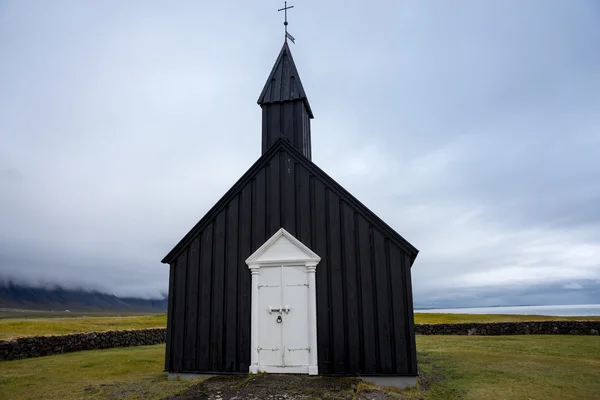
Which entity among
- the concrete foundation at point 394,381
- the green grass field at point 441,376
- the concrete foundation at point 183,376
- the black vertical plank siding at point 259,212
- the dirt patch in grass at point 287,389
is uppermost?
the black vertical plank siding at point 259,212

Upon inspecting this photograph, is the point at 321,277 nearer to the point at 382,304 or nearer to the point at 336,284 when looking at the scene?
the point at 336,284

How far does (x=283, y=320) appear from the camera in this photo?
35.7 feet

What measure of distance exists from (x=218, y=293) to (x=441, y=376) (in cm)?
716

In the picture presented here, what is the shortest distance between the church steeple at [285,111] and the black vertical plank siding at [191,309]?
415 centimetres

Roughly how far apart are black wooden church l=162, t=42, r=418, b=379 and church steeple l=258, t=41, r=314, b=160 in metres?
2.05

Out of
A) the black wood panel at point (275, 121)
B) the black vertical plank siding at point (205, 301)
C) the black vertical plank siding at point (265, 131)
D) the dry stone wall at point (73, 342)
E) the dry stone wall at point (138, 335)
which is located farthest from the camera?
the dry stone wall at point (138, 335)

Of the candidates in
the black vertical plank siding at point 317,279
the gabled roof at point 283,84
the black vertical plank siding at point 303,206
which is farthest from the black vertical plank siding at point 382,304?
the gabled roof at point 283,84

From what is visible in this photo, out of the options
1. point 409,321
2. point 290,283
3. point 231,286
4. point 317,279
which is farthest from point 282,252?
point 409,321

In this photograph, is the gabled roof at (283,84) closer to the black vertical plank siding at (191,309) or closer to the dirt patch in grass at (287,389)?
the black vertical plank siding at (191,309)

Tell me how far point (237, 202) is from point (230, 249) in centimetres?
139

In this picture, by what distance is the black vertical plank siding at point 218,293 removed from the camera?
36.4ft

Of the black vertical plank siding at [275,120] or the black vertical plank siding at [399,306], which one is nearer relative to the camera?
the black vertical plank siding at [399,306]

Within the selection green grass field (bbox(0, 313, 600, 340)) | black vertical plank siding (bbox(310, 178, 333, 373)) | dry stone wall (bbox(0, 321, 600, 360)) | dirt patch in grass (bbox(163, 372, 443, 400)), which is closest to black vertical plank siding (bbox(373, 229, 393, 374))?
dirt patch in grass (bbox(163, 372, 443, 400))

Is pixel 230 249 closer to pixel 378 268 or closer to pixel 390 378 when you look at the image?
pixel 378 268
